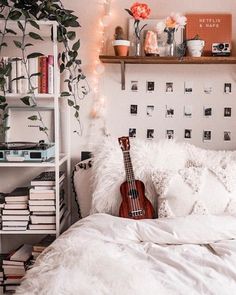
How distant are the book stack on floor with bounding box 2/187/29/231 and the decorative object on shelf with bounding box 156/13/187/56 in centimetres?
132

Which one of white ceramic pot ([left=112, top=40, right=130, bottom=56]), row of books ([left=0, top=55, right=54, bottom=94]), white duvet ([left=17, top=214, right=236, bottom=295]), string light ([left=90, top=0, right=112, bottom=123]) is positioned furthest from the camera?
string light ([left=90, top=0, right=112, bottom=123])

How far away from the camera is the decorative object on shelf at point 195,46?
2.50 m

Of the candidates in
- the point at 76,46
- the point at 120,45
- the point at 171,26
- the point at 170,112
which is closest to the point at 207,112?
the point at 170,112

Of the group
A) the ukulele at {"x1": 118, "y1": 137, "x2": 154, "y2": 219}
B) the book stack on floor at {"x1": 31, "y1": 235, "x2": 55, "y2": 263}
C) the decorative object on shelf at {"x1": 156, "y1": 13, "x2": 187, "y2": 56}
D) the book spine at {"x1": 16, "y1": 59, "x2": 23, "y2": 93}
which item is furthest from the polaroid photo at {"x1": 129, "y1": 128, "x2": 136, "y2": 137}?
the book stack on floor at {"x1": 31, "y1": 235, "x2": 55, "y2": 263}

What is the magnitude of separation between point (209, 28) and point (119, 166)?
3.62 ft

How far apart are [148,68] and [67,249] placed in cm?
147

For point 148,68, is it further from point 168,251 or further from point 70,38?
point 168,251

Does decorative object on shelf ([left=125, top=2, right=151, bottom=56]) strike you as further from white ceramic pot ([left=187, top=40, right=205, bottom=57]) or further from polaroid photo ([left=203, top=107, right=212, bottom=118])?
polaroid photo ([left=203, top=107, right=212, bottom=118])

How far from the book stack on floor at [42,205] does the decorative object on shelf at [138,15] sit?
102cm

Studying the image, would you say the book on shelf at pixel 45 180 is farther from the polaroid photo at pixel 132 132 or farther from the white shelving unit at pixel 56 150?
the polaroid photo at pixel 132 132

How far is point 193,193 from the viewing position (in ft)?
7.22

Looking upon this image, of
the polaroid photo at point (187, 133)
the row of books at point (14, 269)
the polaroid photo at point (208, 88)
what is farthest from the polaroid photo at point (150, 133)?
the row of books at point (14, 269)

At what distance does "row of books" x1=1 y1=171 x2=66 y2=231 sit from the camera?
243 cm

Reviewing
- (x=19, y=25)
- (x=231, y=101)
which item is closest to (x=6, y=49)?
(x=19, y=25)
